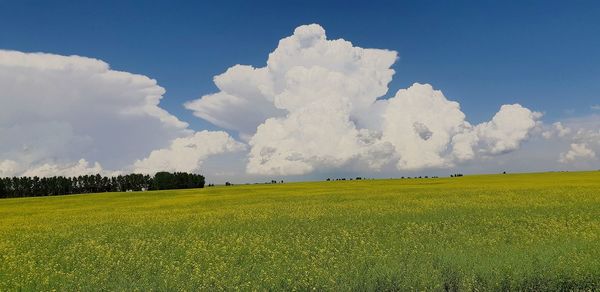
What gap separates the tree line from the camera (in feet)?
429

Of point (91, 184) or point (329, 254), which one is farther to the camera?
point (91, 184)

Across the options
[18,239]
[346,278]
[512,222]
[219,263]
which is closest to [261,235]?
[219,263]

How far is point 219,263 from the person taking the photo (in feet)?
51.6

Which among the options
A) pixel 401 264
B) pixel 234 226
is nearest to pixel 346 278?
pixel 401 264

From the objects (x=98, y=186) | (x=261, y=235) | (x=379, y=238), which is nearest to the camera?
(x=379, y=238)

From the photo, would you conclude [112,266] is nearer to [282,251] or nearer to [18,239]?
[282,251]

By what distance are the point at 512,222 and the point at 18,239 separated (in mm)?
25737

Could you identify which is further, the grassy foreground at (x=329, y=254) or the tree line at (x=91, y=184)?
the tree line at (x=91, y=184)

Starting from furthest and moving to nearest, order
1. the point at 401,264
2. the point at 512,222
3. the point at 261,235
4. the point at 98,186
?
the point at 98,186 → the point at 512,222 → the point at 261,235 → the point at 401,264

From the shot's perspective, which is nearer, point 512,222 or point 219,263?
point 219,263

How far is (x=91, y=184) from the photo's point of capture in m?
148

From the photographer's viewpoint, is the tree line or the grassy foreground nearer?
the grassy foreground

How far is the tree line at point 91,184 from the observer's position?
131 meters

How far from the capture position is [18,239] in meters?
25.7
